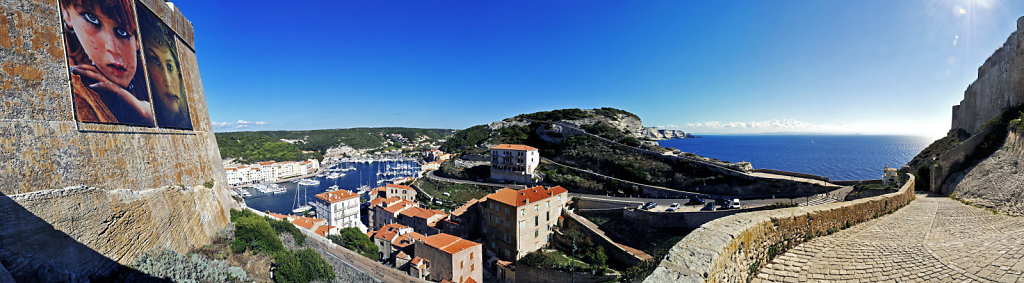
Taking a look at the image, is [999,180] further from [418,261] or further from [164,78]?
[164,78]

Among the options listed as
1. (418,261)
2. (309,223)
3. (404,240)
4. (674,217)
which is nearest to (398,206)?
(309,223)

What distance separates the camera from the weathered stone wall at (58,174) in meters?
4.84

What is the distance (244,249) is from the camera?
423 inches

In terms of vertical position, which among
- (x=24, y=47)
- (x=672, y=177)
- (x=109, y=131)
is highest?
(x=24, y=47)

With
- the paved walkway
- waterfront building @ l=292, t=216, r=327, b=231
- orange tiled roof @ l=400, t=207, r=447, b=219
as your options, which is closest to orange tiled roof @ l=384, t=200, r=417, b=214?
orange tiled roof @ l=400, t=207, r=447, b=219

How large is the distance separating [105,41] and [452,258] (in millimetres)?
16105

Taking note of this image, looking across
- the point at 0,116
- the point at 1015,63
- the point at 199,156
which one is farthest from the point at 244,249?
the point at 1015,63

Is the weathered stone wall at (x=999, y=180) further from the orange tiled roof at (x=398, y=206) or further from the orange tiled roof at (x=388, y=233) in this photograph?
the orange tiled roof at (x=398, y=206)

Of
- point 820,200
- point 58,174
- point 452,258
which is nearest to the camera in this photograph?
point 58,174

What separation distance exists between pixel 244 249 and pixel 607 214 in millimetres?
20404

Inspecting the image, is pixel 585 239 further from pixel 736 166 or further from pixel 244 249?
pixel 244 249

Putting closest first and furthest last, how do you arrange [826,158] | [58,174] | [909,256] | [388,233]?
[909,256] < [58,174] < [388,233] < [826,158]

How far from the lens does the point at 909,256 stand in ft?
15.8

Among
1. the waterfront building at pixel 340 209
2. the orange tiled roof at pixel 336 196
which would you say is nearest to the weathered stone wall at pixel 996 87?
the waterfront building at pixel 340 209
